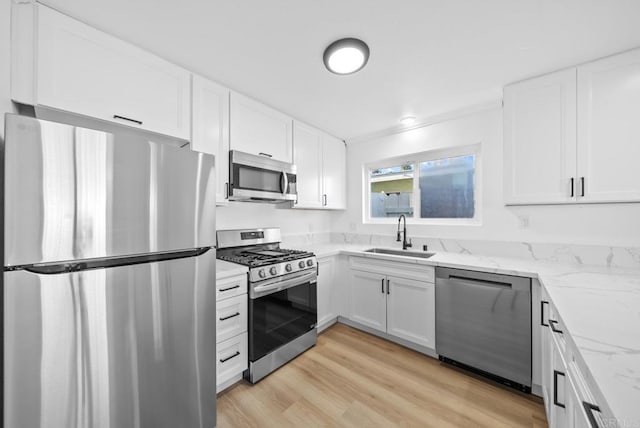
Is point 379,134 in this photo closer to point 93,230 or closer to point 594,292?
point 594,292

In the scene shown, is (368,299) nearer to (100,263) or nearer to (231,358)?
(231,358)

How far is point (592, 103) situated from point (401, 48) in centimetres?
137

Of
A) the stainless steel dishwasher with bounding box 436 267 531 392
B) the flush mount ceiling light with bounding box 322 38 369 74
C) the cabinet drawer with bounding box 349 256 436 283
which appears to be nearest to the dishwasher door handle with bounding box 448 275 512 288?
the stainless steel dishwasher with bounding box 436 267 531 392

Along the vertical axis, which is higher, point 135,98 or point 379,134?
point 379,134

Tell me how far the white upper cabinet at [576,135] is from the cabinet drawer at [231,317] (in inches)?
88.3

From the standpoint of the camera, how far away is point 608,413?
494 millimetres

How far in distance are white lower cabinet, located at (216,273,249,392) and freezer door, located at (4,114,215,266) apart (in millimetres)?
546

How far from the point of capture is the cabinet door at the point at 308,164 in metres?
2.70

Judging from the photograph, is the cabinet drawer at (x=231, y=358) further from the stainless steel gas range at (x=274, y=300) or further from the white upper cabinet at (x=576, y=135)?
the white upper cabinet at (x=576, y=135)

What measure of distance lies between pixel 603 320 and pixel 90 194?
78.2 inches

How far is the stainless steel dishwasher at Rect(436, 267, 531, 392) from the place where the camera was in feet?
5.64

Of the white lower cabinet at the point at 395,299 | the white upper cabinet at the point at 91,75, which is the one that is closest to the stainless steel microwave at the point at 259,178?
the white upper cabinet at the point at 91,75

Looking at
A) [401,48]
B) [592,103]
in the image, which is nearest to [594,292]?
[592,103]

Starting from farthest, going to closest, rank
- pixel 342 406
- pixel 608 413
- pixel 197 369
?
pixel 342 406 < pixel 197 369 < pixel 608 413
